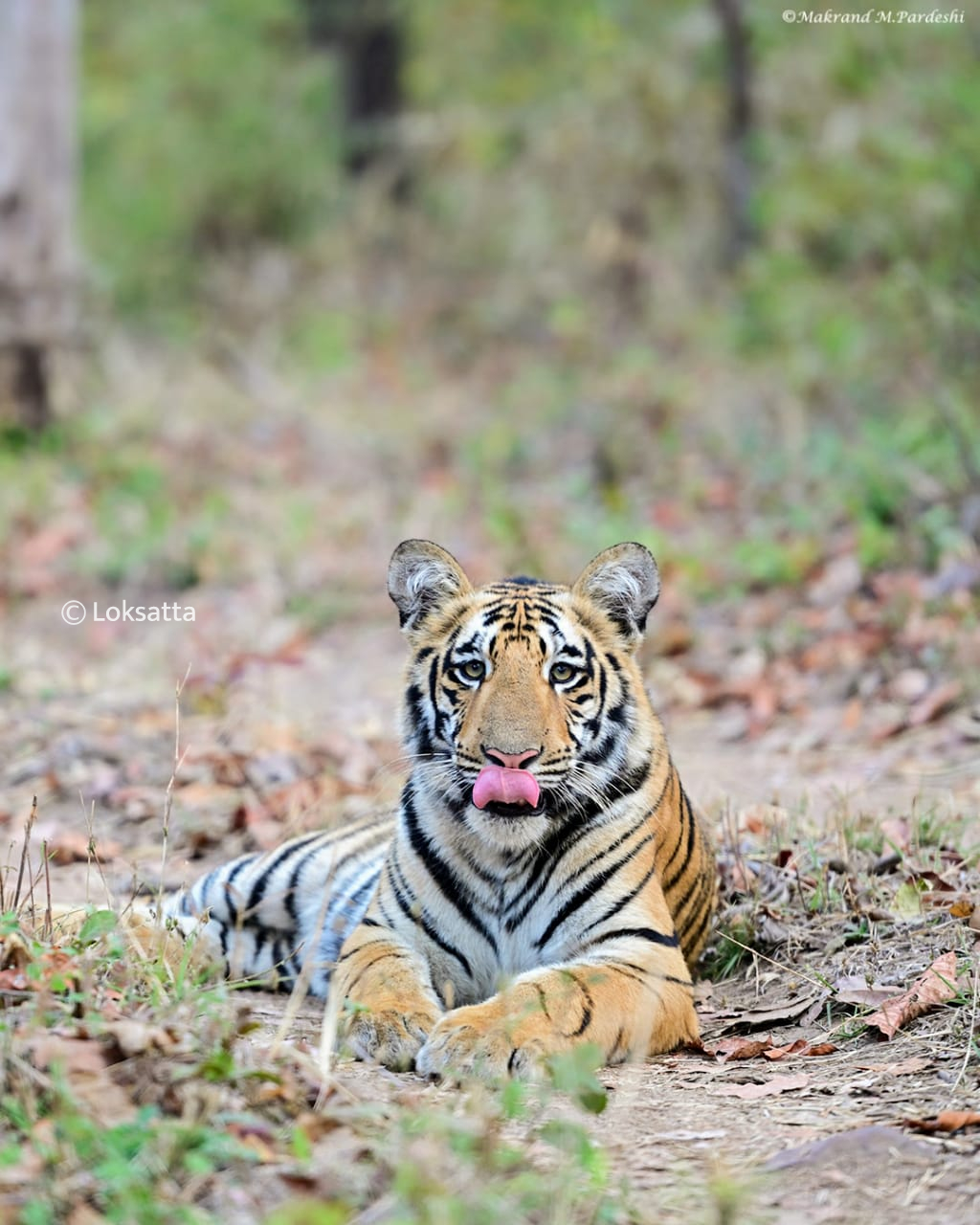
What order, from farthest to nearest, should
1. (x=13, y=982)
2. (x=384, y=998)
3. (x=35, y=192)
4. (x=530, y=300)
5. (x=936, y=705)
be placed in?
(x=530, y=300), (x=35, y=192), (x=936, y=705), (x=384, y=998), (x=13, y=982)

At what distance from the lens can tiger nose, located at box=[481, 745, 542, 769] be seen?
13.1ft

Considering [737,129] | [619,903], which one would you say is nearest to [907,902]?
[619,903]

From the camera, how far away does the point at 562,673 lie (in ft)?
14.0

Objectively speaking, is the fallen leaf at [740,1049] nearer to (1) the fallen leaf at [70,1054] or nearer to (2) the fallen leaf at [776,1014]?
(2) the fallen leaf at [776,1014]

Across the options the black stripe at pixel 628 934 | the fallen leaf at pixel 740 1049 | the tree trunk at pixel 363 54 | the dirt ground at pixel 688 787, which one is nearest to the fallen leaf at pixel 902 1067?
the dirt ground at pixel 688 787

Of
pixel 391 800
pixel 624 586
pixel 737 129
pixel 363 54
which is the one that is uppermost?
pixel 363 54

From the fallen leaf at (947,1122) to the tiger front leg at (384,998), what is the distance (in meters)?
1.12

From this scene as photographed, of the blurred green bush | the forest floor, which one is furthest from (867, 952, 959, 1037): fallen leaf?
the blurred green bush

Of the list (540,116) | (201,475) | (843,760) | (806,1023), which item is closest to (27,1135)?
(806,1023)

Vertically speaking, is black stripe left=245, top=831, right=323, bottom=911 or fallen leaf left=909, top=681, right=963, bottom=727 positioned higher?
fallen leaf left=909, top=681, right=963, bottom=727

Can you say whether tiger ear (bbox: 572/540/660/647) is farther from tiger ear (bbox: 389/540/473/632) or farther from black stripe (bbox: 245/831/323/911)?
black stripe (bbox: 245/831/323/911)

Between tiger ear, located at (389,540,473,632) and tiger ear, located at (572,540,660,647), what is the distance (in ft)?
1.14

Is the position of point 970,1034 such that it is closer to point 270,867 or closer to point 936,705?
point 270,867

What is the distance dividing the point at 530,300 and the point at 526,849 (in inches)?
581
